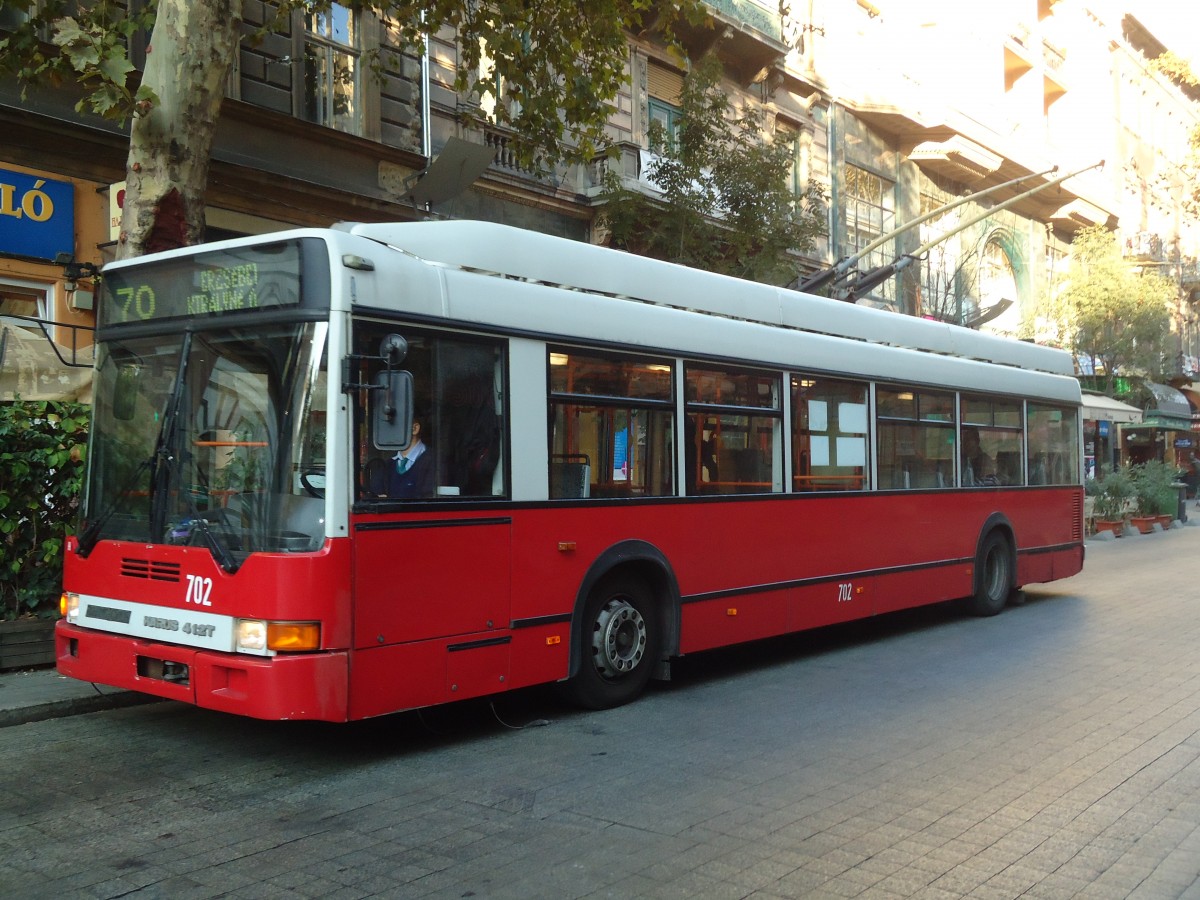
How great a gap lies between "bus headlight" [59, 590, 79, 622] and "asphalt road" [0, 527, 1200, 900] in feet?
2.45

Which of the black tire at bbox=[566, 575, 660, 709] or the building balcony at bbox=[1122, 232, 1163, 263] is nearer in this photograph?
the black tire at bbox=[566, 575, 660, 709]

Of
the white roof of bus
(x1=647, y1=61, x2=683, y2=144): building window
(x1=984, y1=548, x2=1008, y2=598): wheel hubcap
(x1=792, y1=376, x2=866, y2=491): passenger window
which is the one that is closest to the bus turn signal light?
the white roof of bus

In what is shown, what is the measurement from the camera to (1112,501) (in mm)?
25578

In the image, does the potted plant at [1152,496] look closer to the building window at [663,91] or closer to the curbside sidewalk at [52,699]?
the building window at [663,91]

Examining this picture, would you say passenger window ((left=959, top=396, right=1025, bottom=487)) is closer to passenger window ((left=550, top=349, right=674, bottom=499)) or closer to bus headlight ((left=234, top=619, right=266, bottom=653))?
passenger window ((left=550, top=349, right=674, bottom=499))

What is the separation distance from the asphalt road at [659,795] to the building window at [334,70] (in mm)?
10305

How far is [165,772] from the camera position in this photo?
5930 mm

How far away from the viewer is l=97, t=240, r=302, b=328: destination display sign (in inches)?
231

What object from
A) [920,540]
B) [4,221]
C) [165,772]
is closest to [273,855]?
[165,772]

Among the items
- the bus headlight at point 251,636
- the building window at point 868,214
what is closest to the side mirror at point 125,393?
the bus headlight at point 251,636

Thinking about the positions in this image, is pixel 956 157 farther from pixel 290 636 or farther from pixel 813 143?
pixel 290 636

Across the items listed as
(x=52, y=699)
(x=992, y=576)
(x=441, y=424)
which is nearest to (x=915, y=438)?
(x=992, y=576)

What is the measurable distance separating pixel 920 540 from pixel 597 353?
15.8 ft

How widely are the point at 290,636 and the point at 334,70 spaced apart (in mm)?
12136
